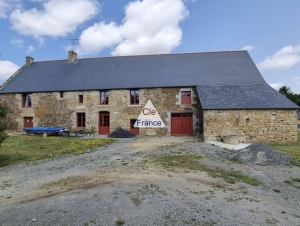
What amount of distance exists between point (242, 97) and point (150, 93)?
7.00m

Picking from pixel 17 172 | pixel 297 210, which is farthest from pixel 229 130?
pixel 17 172

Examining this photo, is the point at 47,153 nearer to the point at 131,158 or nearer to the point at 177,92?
the point at 131,158

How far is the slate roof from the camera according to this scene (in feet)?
50.1

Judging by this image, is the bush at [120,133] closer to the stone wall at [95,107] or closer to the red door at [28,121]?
the stone wall at [95,107]

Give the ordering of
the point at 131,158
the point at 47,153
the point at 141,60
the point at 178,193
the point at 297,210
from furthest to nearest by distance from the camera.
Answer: the point at 141,60 → the point at 47,153 → the point at 131,158 → the point at 178,193 → the point at 297,210

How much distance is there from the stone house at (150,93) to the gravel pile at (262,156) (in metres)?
4.61

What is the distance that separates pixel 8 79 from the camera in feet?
68.3

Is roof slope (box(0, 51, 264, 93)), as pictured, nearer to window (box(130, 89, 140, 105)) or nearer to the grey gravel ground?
window (box(130, 89, 140, 105))

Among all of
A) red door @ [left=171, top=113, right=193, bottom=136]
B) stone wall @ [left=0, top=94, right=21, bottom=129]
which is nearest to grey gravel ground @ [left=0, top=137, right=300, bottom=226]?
red door @ [left=171, top=113, right=193, bottom=136]

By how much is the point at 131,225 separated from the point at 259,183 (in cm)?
401

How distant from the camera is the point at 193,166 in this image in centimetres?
706

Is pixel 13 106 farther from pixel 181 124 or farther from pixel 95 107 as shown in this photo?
pixel 181 124

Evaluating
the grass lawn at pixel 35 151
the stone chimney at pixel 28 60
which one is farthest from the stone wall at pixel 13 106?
the grass lawn at pixel 35 151

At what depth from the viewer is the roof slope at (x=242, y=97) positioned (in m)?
13.0
